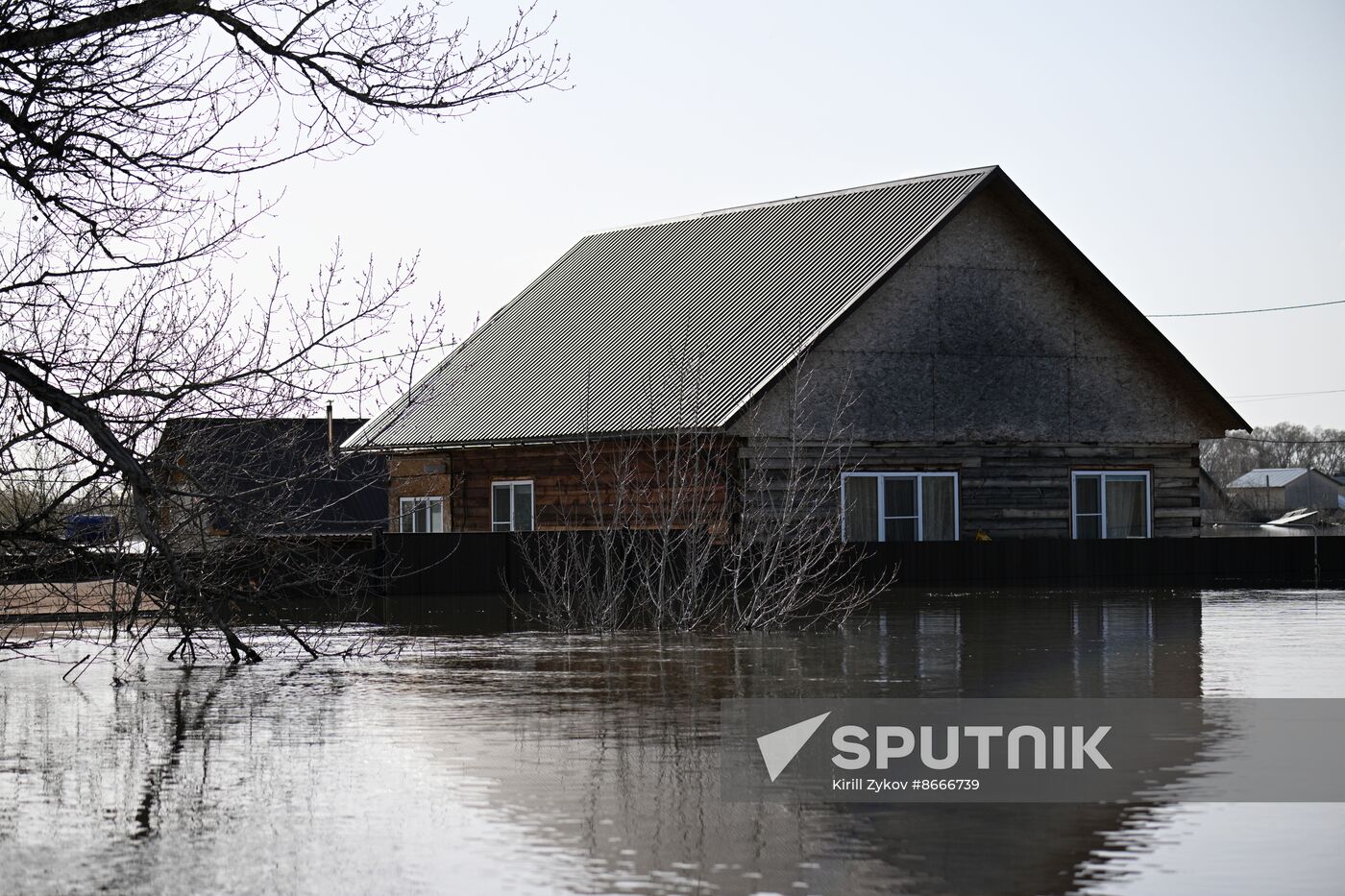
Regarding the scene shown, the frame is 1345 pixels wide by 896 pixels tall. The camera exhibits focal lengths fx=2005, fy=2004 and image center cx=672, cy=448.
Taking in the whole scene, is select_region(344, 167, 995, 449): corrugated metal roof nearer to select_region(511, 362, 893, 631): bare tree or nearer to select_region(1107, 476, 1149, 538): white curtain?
select_region(511, 362, 893, 631): bare tree

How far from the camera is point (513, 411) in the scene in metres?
38.6

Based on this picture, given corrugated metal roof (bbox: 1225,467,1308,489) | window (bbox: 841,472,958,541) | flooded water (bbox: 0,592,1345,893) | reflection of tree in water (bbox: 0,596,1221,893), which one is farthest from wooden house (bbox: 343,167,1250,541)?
corrugated metal roof (bbox: 1225,467,1308,489)

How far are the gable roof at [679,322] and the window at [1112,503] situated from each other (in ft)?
7.39

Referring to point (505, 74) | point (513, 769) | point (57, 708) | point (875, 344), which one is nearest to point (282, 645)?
point (57, 708)

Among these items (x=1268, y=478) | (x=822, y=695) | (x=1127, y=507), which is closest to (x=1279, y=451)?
(x=1268, y=478)

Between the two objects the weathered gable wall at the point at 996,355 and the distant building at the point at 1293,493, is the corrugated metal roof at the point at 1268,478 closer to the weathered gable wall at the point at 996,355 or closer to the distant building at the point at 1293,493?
the distant building at the point at 1293,493

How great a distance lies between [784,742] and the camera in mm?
13141

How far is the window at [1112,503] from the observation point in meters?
38.2

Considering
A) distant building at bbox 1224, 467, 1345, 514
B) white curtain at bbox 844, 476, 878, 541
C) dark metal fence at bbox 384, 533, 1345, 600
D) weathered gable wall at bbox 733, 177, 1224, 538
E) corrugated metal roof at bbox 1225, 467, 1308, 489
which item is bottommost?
dark metal fence at bbox 384, 533, 1345, 600

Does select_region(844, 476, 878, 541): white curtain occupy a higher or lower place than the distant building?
lower

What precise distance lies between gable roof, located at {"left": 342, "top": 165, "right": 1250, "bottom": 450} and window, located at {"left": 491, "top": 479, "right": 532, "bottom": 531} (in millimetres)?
1136

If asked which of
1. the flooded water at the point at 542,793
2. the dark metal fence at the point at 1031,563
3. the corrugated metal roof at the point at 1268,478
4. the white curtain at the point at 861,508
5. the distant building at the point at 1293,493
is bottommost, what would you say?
the flooded water at the point at 542,793
